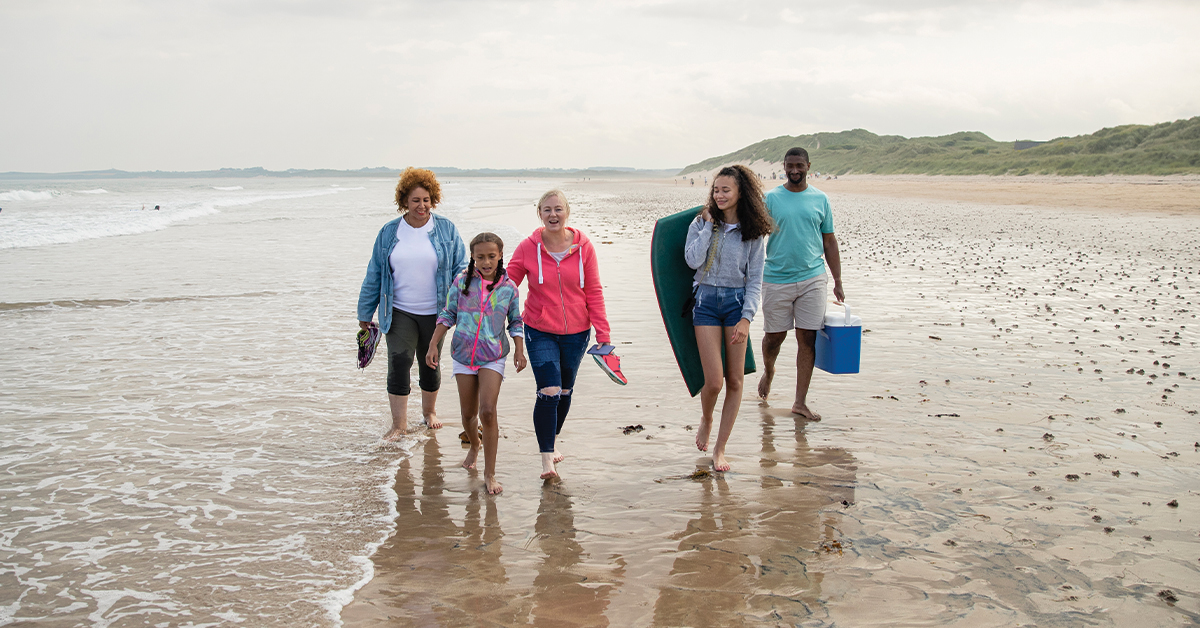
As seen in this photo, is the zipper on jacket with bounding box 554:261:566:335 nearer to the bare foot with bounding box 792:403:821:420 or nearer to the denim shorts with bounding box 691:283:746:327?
the denim shorts with bounding box 691:283:746:327

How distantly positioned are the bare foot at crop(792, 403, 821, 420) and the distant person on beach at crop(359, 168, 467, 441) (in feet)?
8.90

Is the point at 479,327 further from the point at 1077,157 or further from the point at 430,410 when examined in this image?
the point at 1077,157

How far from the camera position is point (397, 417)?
5621 millimetres

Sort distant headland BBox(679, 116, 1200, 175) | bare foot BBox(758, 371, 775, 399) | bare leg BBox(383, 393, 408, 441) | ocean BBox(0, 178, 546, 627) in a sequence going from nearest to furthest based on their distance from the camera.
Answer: ocean BBox(0, 178, 546, 627) → bare leg BBox(383, 393, 408, 441) → bare foot BBox(758, 371, 775, 399) → distant headland BBox(679, 116, 1200, 175)

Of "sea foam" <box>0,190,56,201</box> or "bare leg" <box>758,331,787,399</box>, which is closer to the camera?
"bare leg" <box>758,331,787,399</box>

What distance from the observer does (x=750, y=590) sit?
3406 mm

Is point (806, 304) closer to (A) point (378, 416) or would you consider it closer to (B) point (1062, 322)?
(A) point (378, 416)

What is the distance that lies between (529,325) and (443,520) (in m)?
1.22

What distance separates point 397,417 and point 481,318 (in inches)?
59.9

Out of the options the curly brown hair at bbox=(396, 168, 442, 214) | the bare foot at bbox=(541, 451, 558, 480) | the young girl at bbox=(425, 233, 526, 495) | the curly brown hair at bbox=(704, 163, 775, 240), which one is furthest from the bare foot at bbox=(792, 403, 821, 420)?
the curly brown hair at bbox=(396, 168, 442, 214)

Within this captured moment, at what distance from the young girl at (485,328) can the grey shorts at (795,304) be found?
6.89 ft

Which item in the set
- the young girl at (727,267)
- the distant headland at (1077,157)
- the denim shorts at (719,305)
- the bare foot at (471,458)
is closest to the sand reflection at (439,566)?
the bare foot at (471,458)

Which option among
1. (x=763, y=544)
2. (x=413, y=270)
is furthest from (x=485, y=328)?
(x=763, y=544)

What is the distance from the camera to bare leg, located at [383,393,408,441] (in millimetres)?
5555
